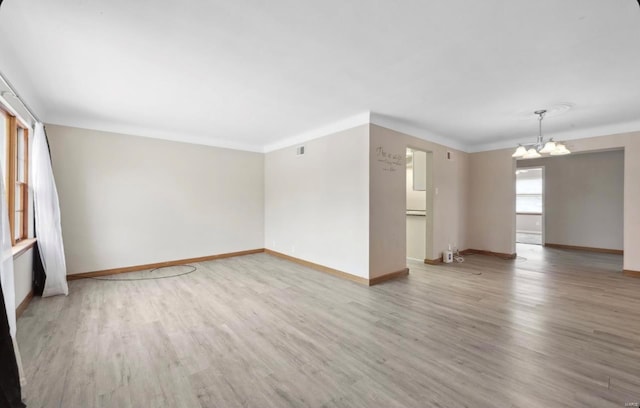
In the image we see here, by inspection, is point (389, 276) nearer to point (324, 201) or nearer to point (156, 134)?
point (324, 201)

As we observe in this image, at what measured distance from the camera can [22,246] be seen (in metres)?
3.12

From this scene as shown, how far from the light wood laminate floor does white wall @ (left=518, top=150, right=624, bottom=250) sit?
3155 millimetres

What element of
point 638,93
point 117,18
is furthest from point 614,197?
point 117,18

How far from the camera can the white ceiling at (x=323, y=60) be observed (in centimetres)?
185

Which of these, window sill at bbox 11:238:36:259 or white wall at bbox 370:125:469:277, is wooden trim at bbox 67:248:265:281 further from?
white wall at bbox 370:125:469:277

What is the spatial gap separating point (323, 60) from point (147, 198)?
414 centimetres

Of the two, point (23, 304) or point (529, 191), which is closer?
point (23, 304)

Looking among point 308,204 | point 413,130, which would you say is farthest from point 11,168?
point 413,130

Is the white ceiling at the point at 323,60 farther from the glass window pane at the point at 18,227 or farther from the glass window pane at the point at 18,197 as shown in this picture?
the glass window pane at the point at 18,227

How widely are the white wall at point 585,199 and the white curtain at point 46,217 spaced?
10036mm

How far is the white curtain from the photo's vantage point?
3.43 m

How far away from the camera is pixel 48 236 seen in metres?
3.52

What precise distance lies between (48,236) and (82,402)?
2.89 m

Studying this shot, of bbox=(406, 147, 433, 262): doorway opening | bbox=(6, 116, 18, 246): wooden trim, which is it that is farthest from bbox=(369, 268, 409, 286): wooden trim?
bbox=(6, 116, 18, 246): wooden trim
